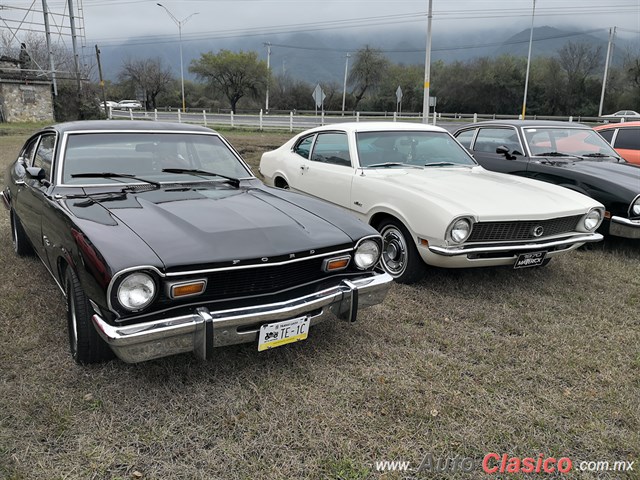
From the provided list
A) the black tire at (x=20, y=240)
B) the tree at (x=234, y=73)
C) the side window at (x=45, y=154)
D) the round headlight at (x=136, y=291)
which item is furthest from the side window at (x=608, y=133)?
the tree at (x=234, y=73)

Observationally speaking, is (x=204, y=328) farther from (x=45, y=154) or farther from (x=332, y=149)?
(x=332, y=149)

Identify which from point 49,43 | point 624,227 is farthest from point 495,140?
point 49,43

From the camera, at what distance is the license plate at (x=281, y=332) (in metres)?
2.81

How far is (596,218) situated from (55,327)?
4860 millimetres

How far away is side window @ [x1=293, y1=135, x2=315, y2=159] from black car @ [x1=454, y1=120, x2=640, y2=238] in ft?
8.22

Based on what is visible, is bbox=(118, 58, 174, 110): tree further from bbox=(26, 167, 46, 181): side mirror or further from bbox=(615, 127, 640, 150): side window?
bbox=(26, 167, 46, 181): side mirror

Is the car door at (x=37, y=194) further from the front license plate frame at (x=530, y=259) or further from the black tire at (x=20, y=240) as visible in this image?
the front license plate frame at (x=530, y=259)

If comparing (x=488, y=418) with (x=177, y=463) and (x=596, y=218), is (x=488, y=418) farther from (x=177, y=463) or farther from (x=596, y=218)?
(x=596, y=218)

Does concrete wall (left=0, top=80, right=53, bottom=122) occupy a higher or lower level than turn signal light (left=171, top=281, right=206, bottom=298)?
higher

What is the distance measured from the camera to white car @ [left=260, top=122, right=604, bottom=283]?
4199 millimetres

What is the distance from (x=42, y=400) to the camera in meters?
2.75

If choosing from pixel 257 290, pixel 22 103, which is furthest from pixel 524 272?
pixel 22 103

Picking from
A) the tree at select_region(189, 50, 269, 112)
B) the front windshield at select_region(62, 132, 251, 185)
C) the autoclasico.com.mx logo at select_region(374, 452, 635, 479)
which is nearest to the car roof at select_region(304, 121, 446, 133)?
the front windshield at select_region(62, 132, 251, 185)

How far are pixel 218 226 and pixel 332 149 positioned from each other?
121 inches
